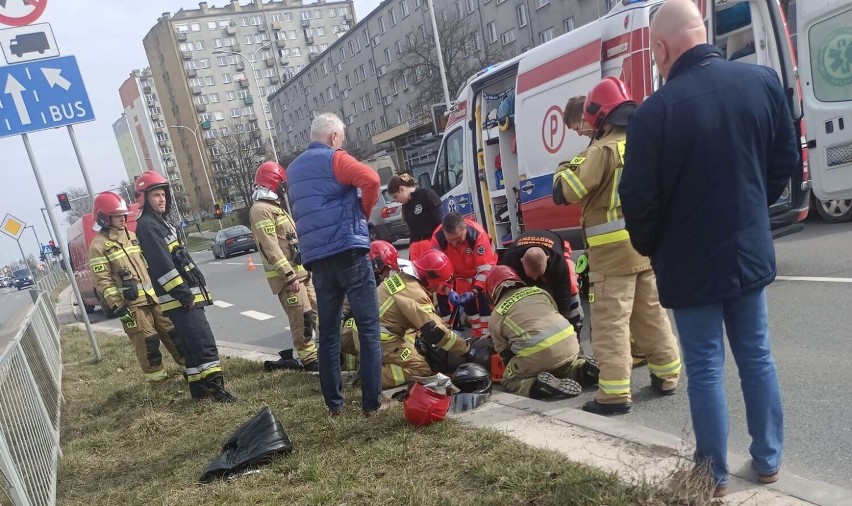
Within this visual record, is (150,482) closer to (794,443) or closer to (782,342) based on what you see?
(794,443)

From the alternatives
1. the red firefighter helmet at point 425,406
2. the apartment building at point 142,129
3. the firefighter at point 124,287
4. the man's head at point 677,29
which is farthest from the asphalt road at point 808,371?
the apartment building at point 142,129

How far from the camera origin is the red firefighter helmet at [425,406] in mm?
3615

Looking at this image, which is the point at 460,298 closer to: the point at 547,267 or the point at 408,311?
the point at 547,267

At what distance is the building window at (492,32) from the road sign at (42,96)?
105ft

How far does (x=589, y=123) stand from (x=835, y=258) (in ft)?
14.2

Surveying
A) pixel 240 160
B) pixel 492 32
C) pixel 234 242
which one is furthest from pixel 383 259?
pixel 240 160

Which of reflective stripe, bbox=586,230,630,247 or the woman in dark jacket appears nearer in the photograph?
reflective stripe, bbox=586,230,630,247

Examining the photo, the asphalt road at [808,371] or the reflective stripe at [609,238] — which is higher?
the reflective stripe at [609,238]

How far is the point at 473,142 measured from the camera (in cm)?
775

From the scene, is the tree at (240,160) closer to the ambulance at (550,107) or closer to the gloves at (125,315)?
the ambulance at (550,107)

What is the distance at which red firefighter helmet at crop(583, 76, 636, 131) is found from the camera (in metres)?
3.51

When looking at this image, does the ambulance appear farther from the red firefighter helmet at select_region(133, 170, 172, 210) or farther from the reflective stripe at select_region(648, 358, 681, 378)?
the red firefighter helmet at select_region(133, 170, 172, 210)

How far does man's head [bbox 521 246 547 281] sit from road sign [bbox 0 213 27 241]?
66.0 feet

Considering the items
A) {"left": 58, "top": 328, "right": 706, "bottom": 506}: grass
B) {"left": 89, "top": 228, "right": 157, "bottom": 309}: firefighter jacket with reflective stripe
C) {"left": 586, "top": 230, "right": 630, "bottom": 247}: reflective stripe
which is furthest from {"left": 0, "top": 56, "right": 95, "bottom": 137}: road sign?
{"left": 586, "top": 230, "right": 630, "bottom": 247}: reflective stripe
